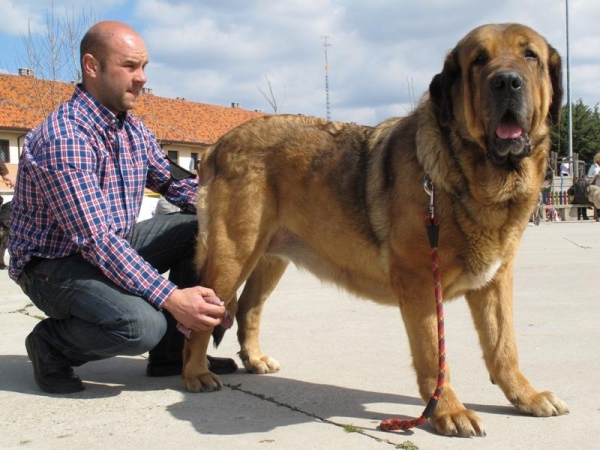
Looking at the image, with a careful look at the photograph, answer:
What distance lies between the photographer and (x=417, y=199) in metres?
2.96

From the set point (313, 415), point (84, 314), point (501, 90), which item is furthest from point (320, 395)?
point (501, 90)

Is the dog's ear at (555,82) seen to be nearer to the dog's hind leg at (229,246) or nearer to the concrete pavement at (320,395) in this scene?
the concrete pavement at (320,395)

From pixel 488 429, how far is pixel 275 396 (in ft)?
3.51

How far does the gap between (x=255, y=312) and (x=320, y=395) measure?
901 millimetres

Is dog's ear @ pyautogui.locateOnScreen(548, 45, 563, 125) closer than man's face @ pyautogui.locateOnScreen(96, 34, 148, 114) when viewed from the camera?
Yes

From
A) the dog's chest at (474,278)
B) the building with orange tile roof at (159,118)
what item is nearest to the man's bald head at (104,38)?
the dog's chest at (474,278)

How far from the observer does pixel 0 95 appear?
36.6 metres

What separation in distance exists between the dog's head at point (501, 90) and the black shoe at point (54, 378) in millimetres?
2315

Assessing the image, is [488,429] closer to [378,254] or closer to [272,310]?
[378,254]

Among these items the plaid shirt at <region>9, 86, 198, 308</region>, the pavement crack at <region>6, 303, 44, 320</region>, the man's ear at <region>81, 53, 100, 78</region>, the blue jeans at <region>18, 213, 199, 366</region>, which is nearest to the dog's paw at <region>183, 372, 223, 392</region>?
the blue jeans at <region>18, 213, 199, 366</region>

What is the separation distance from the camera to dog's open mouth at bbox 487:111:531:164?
2.79m

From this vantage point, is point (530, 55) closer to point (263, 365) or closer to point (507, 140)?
point (507, 140)

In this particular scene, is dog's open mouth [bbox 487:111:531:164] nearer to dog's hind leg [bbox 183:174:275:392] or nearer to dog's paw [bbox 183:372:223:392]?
dog's hind leg [bbox 183:174:275:392]

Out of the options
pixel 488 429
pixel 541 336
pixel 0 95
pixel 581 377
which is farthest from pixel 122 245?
pixel 0 95
